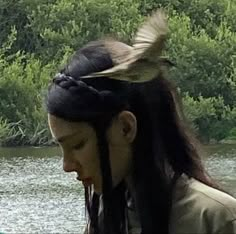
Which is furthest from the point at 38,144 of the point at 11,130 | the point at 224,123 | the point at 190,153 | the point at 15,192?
the point at 190,153

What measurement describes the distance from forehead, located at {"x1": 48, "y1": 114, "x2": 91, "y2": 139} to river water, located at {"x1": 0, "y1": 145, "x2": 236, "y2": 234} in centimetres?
640

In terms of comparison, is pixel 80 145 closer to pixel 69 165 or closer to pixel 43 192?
pixel 69 165

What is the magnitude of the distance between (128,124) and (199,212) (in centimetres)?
16

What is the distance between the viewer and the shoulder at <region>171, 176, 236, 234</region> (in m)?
1.34

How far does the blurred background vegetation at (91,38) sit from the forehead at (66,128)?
58.6ft

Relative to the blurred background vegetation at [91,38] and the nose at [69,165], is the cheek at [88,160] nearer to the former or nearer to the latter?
the nose at [69,165]

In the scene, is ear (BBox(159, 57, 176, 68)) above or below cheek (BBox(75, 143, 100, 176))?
above

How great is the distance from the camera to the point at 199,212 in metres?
1.35

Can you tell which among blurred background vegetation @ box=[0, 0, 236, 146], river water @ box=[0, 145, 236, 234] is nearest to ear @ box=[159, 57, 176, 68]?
river water @ box=[0, 145, 236, 234]

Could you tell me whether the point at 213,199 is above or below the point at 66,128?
below

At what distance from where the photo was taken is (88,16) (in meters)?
23.1

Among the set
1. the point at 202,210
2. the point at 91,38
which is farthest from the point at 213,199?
the point at 91,38

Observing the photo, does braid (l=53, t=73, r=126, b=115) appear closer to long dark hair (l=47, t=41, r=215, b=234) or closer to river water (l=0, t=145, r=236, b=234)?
long dark hair (l=47, t=41, r=215, b=234)

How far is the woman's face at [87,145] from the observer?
4.39ft
